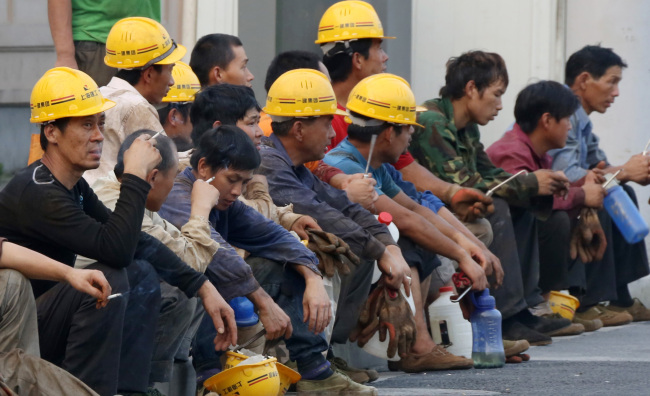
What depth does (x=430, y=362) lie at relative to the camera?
275 inches

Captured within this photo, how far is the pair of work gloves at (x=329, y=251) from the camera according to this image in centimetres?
619

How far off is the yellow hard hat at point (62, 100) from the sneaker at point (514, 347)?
322 cm

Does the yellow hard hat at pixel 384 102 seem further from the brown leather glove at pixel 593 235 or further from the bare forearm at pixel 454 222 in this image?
the brown leather glove at pixel 593 235

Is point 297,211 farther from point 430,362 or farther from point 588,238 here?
point 588,238

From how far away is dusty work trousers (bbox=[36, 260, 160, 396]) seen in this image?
186 inches

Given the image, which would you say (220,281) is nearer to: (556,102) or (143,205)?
(143,205)

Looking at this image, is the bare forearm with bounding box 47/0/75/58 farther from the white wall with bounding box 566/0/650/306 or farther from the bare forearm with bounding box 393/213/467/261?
the white wall with bounding box 566/0/650/306

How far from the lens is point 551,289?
911cm

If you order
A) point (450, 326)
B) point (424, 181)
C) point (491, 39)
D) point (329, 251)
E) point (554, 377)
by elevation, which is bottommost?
point (554, 377)

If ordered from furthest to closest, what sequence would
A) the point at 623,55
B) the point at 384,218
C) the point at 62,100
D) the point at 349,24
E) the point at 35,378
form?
the point at 623,55 < the point at 349,24 < the point at 384,218 < the point at 62,100 < the point at 35,378

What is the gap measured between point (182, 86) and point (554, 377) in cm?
235

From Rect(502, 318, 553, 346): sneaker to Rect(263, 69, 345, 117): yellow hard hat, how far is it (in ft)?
6.98

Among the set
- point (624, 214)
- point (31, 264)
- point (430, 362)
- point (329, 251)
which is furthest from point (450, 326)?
point (31, 264)

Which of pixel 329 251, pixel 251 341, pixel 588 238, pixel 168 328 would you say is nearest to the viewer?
pixel 168 328
